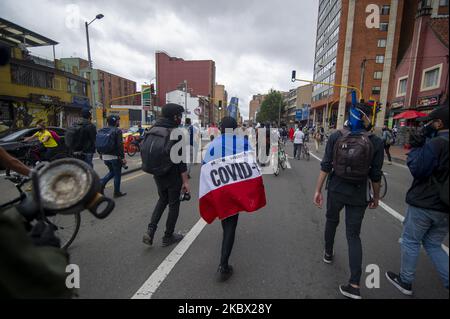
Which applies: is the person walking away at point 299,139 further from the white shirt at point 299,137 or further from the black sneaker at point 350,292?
the black sneaker at point 350,292

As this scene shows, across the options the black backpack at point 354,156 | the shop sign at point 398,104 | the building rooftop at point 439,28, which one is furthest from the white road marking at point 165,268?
the shop sign at point 398,104

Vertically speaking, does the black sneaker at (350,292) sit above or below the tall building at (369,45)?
below

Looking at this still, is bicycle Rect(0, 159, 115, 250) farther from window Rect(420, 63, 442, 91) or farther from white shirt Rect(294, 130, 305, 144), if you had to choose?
window Rect(420, 63, 442, 91)

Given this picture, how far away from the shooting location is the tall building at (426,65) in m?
18.6

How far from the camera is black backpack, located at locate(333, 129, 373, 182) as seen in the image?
2305 millimetres

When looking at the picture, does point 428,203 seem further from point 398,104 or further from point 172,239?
point 398,104

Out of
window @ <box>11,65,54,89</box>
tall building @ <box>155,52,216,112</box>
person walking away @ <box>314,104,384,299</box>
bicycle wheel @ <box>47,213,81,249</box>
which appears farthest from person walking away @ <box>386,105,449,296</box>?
tall building @ <box>155,52,216,112</box>

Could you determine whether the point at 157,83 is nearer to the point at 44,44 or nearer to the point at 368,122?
the point at 44,44

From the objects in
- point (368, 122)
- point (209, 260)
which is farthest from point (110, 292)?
point (368, 122)

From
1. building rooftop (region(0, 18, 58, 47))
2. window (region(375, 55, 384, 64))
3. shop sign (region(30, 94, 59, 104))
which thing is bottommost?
shop sign (region(30, 94, 59, 104))

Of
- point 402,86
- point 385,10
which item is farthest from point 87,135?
point 385,10

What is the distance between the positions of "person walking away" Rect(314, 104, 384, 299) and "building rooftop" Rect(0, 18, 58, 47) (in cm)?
2862

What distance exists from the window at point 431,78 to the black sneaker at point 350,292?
2420 centimetres

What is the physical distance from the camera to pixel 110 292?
2.42m
